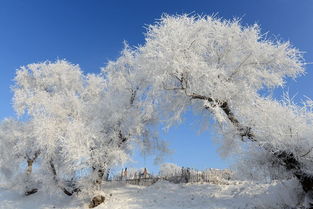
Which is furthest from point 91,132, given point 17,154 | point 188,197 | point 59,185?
point 17,154

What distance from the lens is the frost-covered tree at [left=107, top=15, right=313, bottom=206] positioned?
14.8m

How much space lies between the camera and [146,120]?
951 inches

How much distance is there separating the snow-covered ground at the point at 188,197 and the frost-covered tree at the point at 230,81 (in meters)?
2.16

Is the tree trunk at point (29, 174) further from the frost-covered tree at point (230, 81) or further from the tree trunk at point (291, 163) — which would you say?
the tree trunk at point (291, 163)

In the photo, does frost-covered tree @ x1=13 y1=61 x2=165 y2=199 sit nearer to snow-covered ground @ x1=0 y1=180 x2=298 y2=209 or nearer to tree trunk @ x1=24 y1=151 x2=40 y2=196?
snow-covered ground @ x1=0 y1=180 x2=298 y2=209

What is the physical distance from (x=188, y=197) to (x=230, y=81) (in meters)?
7.57

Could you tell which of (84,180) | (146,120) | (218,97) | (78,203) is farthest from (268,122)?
(78,203)

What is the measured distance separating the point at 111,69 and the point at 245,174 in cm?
1342

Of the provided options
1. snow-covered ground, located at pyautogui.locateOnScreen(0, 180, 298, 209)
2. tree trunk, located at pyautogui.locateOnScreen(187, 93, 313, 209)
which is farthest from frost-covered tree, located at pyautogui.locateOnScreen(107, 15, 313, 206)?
snow-covered ground, located at pyautogui.locateOnScreen(0, 180, 298, 209)

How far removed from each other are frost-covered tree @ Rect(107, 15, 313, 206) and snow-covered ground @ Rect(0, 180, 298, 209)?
85.0 inches

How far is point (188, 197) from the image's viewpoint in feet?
67.0

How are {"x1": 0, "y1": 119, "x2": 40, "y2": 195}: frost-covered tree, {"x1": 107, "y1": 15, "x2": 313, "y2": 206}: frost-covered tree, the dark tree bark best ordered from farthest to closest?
1. {"x1": 0, "y1": 119, "x2": 40, "y2": 195}: frost-covered tree
2. the dark tree bark
3. {"x1": 107, "y1": 15, "x2": 313, "y2": 206}: frost-covered tree

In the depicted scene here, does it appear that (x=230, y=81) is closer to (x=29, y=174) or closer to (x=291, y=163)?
(x=291, y=163)

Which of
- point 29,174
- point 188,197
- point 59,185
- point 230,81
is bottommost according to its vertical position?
point 188,197
